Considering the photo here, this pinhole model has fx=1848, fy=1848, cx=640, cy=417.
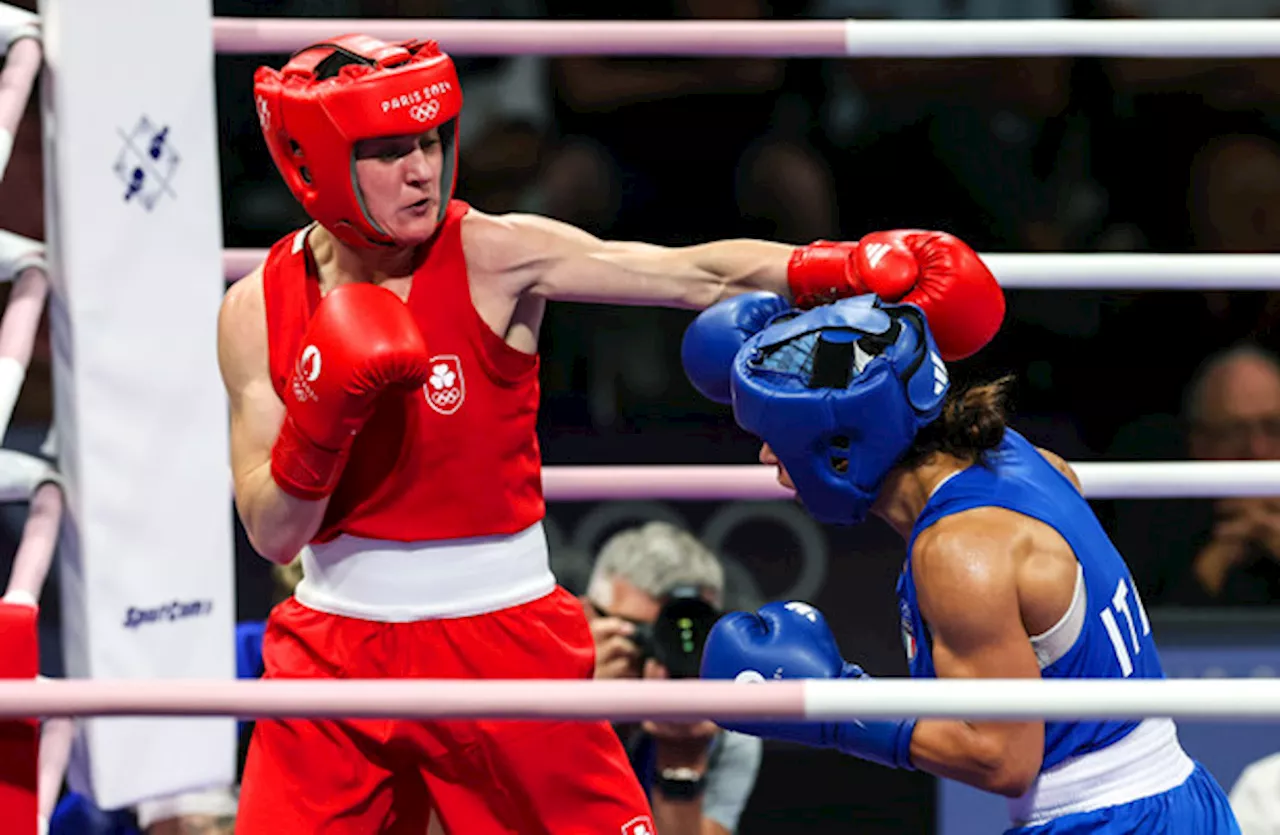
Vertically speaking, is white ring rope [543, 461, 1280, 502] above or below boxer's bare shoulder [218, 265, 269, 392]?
below

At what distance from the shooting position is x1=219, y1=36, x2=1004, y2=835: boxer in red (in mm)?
2002

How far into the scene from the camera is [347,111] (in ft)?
6.41

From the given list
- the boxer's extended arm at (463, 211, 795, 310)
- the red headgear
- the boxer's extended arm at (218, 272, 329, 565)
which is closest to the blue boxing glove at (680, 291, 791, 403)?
the boxer's extended arm at (463, 211, 795, 310)

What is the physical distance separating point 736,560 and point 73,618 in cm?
168

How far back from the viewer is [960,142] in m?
A: 3.96

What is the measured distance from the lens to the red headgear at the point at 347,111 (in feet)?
6.42

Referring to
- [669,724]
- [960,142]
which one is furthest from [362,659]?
[960,142]

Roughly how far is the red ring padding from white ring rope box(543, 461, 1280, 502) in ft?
3.11

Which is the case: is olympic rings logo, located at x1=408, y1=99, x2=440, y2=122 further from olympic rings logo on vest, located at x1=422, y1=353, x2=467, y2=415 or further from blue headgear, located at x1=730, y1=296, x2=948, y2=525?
blue headgear, located at x1=730, y1=296, x2=948, y2=525

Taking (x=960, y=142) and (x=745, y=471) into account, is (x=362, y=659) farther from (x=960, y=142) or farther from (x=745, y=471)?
(x=960, y=142)

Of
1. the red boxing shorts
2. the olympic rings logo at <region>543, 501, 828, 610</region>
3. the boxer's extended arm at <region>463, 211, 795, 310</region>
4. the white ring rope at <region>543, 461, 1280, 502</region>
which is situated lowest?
the olympic rings logo at <region>543, 501, 828, 610</region>

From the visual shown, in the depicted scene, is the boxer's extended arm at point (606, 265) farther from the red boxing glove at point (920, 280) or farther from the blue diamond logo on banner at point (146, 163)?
the blue diamond logo on banner at point (146, 163)

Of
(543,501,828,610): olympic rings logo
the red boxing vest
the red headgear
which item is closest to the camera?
the red headgear

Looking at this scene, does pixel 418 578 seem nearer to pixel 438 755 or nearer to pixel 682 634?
pixel 438 755
